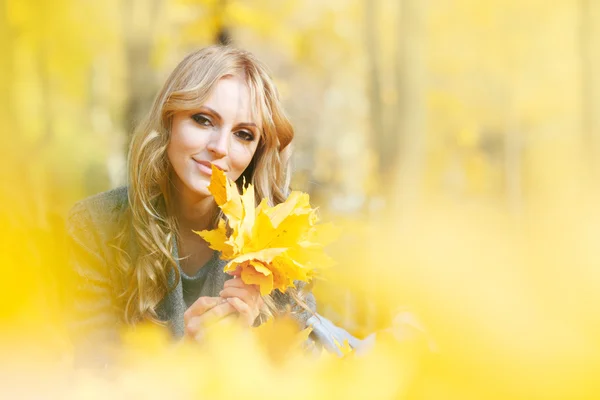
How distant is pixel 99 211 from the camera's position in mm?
1712

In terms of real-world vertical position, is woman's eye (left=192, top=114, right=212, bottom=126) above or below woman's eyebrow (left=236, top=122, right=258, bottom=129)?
above

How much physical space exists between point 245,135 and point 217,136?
0.10 metres

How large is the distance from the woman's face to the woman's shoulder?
0.26m

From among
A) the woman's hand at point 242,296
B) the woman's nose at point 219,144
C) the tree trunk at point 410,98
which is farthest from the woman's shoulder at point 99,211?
the tree trunk at point 410,98

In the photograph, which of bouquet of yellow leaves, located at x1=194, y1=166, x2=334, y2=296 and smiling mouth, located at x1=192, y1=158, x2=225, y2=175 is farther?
smiling mouth, located at x1=192, y1=158, x2=225, y2=175

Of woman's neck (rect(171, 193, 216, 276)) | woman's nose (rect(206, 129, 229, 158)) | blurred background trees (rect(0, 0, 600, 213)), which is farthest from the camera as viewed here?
blurred background trees (rect(0, 0, 600, 213))

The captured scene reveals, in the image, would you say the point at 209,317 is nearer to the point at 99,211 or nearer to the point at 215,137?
the point at 215,137

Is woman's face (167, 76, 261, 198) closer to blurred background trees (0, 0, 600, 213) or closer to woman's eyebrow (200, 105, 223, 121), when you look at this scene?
woman's eyebrow (200, 105, 223, 121)

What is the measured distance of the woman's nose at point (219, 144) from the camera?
148 centimetres

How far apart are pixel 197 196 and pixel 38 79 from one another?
1.91 meters

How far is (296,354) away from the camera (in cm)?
74

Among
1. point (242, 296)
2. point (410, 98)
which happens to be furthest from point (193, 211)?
point (410, 98)

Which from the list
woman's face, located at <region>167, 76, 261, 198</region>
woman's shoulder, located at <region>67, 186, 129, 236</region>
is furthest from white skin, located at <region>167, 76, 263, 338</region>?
woman's shoulder, located at <region>67, 186, 129, 236</region>

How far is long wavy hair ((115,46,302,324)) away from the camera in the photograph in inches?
62.9
